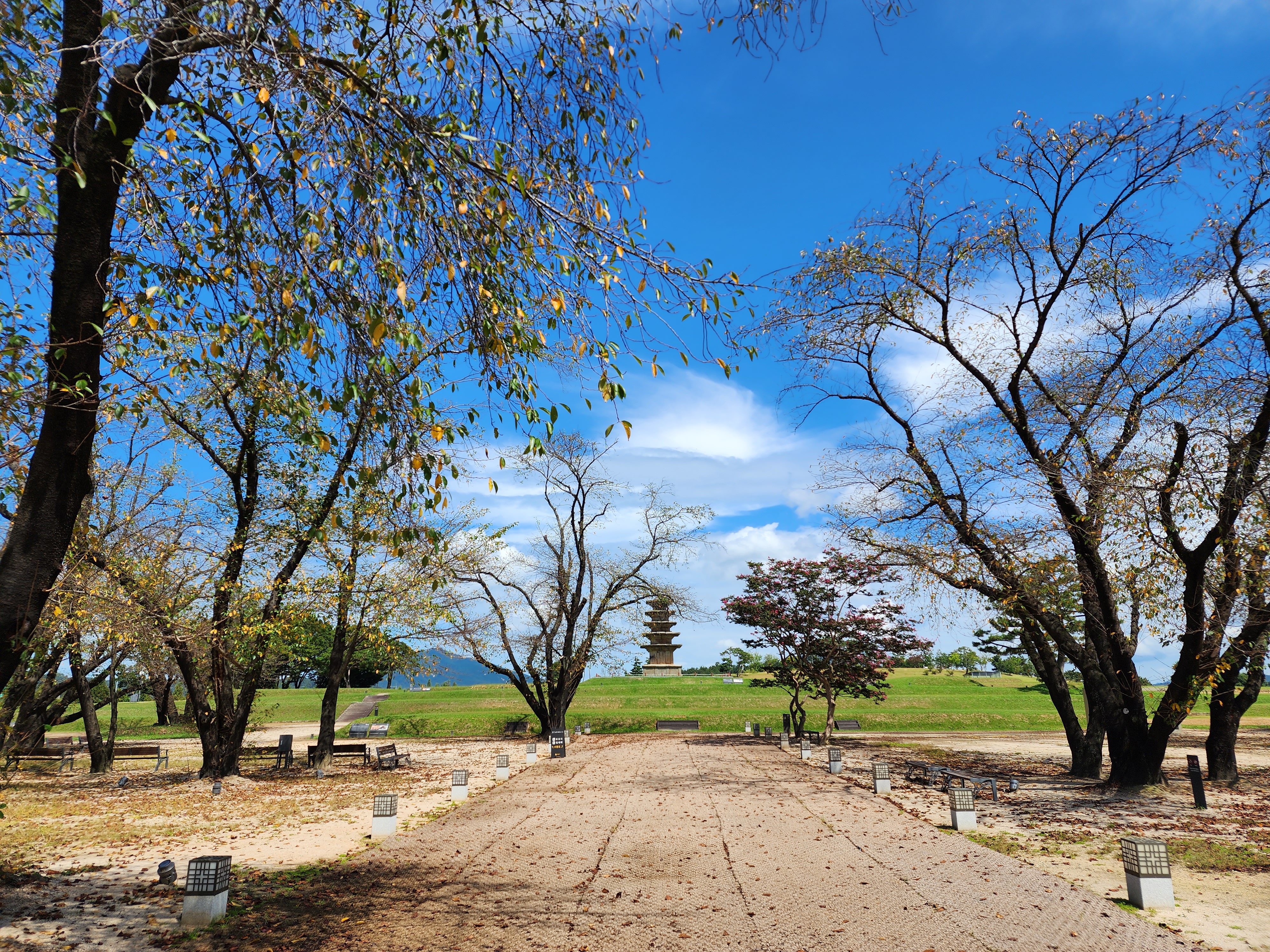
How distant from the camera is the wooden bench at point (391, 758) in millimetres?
22172

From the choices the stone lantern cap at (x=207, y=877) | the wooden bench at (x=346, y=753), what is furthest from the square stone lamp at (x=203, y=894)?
the wooden bench at (x=346, y=753)

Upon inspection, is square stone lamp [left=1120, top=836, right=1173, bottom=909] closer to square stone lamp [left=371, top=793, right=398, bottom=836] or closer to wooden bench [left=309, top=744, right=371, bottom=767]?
square stone lamp [left=371, top=793, right=398, bottom=836]

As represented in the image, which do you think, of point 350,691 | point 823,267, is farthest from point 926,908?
point 350,691

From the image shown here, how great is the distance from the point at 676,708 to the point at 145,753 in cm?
2677

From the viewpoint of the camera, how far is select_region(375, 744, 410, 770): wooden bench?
22.2 meters

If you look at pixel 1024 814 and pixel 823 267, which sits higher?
pixel 823 267

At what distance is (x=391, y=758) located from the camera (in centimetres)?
2236

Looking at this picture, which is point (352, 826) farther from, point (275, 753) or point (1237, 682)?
point (1237, 682)

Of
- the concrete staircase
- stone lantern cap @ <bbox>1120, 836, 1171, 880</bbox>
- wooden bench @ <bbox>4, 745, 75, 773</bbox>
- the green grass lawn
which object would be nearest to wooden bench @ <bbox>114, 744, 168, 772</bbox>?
wooden bench @ <bbox>4, 745, 75, 773</bbox>

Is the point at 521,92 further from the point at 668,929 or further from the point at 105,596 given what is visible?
the point at 105,596

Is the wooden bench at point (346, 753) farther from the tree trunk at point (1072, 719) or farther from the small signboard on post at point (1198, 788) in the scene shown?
the small signboard on post at point (1198, 788)

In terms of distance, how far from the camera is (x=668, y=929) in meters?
7.10

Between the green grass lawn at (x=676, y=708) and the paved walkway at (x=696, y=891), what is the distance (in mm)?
24962

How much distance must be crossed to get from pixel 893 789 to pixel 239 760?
21.0 meters
